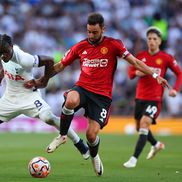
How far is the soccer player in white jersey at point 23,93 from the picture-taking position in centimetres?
1125

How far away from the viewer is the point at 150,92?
44.8ft

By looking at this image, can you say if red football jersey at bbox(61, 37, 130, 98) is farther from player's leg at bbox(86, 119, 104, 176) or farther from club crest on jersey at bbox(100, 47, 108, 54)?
player's leg at bbox(86, 119, 104, 176)

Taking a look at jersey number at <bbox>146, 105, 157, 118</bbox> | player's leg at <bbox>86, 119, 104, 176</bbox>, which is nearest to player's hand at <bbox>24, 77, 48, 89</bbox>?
player's leg at <bbox>86, 119, 104, 176</bbox>

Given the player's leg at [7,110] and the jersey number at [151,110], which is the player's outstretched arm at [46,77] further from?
the jersey number at [151,110]

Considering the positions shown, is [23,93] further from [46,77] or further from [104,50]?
[104,50]

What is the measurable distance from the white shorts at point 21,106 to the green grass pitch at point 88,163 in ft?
3.16

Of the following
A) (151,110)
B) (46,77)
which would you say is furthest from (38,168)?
(151,110)

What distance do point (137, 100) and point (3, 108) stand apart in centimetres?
340

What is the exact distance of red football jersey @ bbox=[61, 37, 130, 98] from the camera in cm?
1048

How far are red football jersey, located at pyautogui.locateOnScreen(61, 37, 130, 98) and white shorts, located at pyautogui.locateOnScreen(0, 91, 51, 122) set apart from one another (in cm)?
129

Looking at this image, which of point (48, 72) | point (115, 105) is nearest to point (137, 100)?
point (48, 72)

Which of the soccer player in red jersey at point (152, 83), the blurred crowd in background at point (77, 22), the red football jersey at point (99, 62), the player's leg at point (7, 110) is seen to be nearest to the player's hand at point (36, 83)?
the player's leg at point (7, 110)

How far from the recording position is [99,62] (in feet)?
34.4

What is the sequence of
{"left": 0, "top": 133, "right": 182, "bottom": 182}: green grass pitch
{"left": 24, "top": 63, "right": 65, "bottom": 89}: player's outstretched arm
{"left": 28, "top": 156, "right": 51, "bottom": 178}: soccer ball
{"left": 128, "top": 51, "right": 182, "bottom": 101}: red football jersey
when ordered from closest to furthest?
1. {"left": 28, "top": 156, "right": 51, "bottom": 178}: soccer ball
2. {"left": 0, "top": 133, "right": 182, "bottom": 182}: green grass pitch
3. {"left": 24, "top": 63, "right": 65, "bottom": 89}: player's outstretched arm
4. {"left": 128, "top": 51, "right": 182, "bottom": 101}: red football jersey
